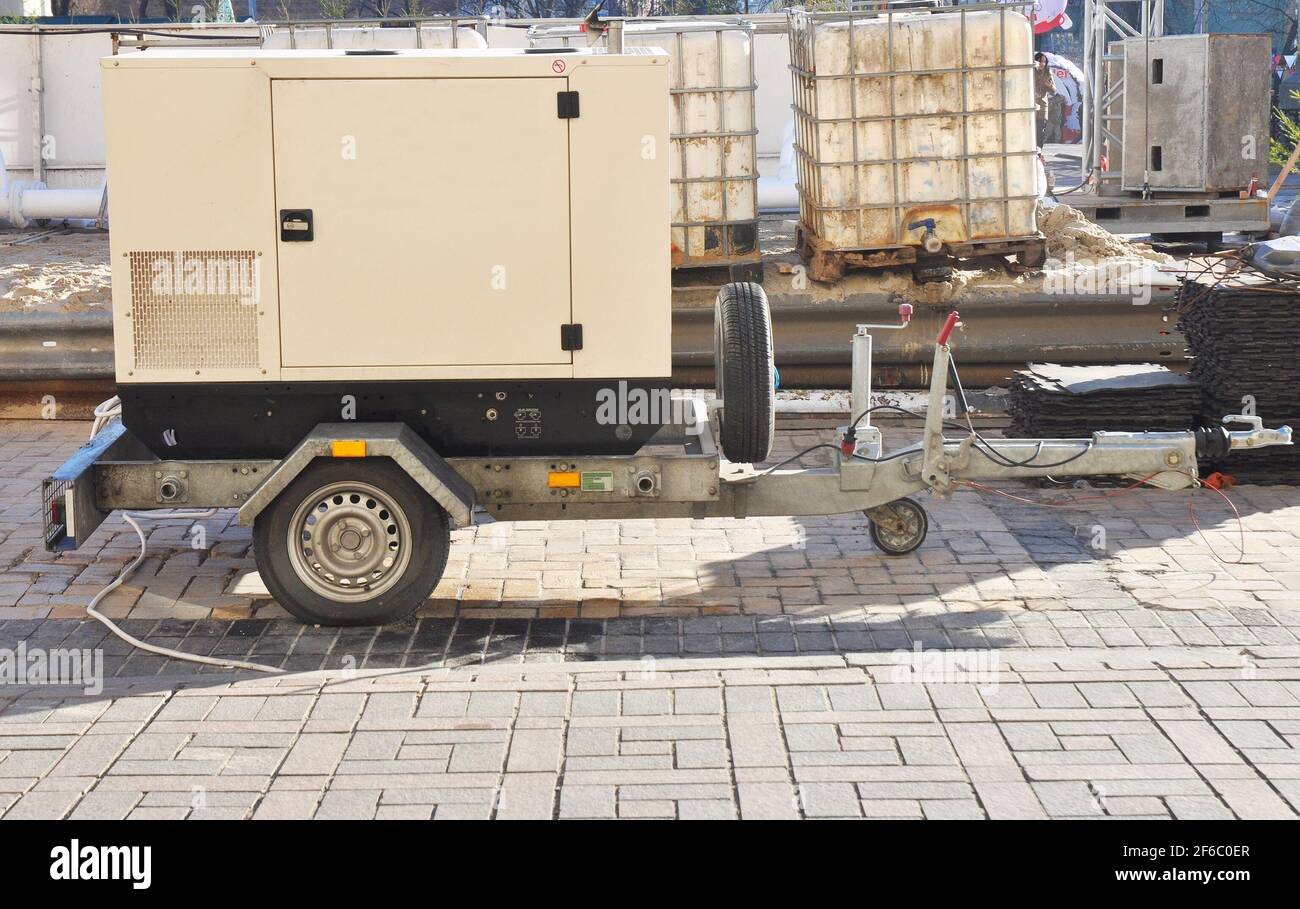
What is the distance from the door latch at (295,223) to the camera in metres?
7.07

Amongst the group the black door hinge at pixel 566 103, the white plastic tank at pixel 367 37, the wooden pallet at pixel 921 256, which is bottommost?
the wooden pallet at pixel 921 256

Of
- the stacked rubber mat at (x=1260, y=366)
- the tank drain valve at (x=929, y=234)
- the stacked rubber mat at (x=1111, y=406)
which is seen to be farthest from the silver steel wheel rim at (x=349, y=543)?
the tank drain valve at (x=929, y=234)

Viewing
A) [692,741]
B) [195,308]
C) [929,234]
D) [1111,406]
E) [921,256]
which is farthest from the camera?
[921,256]

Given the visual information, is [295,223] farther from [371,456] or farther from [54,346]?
[54,346]

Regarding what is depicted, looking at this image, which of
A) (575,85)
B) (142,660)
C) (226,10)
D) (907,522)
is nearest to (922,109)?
(907,522)

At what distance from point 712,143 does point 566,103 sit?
4954mm

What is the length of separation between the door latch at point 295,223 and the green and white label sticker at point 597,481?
5.49 ft

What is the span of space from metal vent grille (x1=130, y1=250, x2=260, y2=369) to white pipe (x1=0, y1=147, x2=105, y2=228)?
1028 centimetres

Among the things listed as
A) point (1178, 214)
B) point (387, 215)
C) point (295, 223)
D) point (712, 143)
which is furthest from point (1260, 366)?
point (1178, 214)

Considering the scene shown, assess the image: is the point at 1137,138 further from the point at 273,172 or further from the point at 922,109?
the point at 273,172

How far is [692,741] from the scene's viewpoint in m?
5.95

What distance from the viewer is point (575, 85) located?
23.1 feet

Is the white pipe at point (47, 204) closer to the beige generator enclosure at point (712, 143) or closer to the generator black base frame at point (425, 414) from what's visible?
the beige generator enclosure at point (712, 143)
